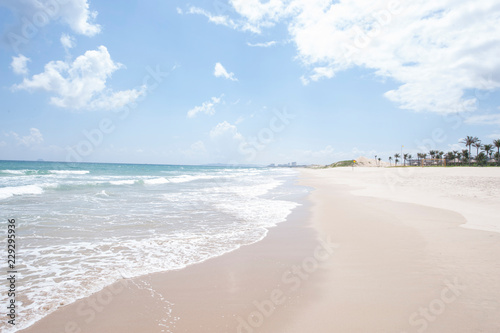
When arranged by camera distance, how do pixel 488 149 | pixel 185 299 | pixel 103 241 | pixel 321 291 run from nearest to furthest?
pixel 185 299
pixel 321 291
pixel 103 241
pixel 488 149

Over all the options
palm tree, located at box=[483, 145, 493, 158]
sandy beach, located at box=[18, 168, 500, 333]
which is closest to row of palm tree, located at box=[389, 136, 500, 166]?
palm tree, located at box=[483, 145, 493, 158]

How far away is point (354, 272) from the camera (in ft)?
15.5

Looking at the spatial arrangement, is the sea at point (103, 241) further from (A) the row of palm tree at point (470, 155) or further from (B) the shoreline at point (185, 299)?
(A) the row of palm tree at point (470, 155)

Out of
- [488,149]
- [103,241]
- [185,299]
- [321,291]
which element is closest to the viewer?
[185,299]

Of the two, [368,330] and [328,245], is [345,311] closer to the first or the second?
[368,330]

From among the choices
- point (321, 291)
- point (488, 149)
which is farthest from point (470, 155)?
point (321, 291)

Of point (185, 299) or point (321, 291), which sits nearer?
point (185, 299)

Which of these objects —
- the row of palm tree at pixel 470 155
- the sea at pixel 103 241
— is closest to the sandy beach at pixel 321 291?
the sea at pixel 103 241

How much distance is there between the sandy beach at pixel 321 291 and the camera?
3.19 m

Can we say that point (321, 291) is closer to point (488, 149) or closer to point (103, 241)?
point (103, 241)

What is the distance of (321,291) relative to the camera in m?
4.04

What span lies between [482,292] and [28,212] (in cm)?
1424

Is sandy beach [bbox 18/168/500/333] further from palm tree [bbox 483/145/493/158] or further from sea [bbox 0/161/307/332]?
palm tree [bbox 483/145/493/158]

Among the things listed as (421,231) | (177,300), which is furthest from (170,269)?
(421,231)
